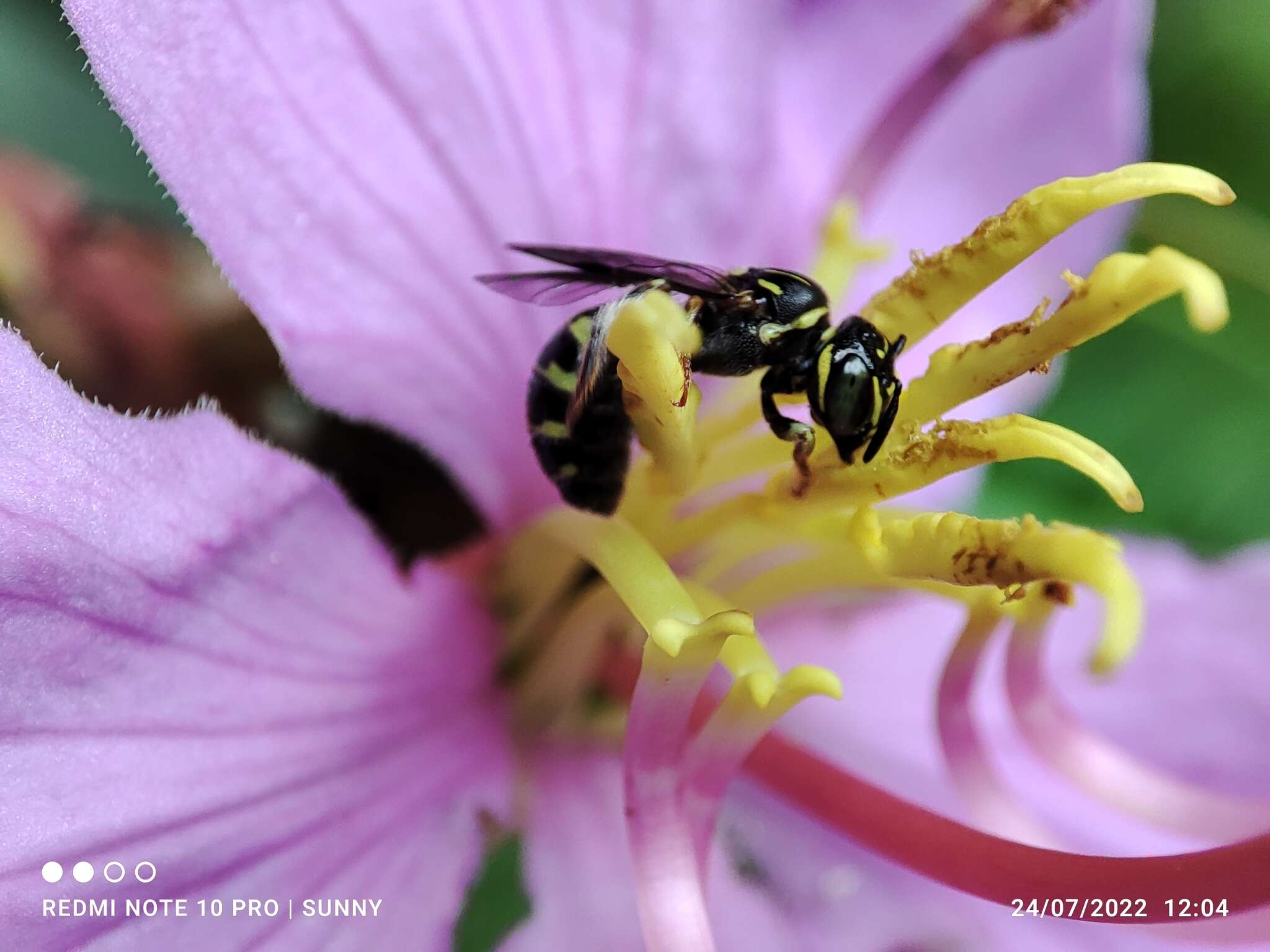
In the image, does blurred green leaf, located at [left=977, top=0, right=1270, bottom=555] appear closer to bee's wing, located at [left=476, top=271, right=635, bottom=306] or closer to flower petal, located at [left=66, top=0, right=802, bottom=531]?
flower petal, located at [left=66, top=0, right=802, bottom=531]

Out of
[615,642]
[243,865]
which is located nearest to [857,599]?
[615,642]

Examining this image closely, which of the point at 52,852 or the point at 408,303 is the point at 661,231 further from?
the point at 52,852

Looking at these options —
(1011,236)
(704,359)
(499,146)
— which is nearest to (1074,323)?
(1011,236)

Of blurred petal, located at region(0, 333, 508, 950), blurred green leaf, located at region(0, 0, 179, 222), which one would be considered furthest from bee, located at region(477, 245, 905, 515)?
blurred green leaf, located at region(0, 0, 179, 222)

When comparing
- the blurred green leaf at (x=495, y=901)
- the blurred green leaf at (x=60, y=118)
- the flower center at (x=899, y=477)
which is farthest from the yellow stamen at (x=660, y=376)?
the blurred green leaf at (x=60, y=118)

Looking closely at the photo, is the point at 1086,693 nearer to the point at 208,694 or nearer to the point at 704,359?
the point at 704,359

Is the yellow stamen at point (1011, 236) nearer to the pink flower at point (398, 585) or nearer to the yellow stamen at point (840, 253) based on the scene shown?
the pink flower at point (398, 585)
